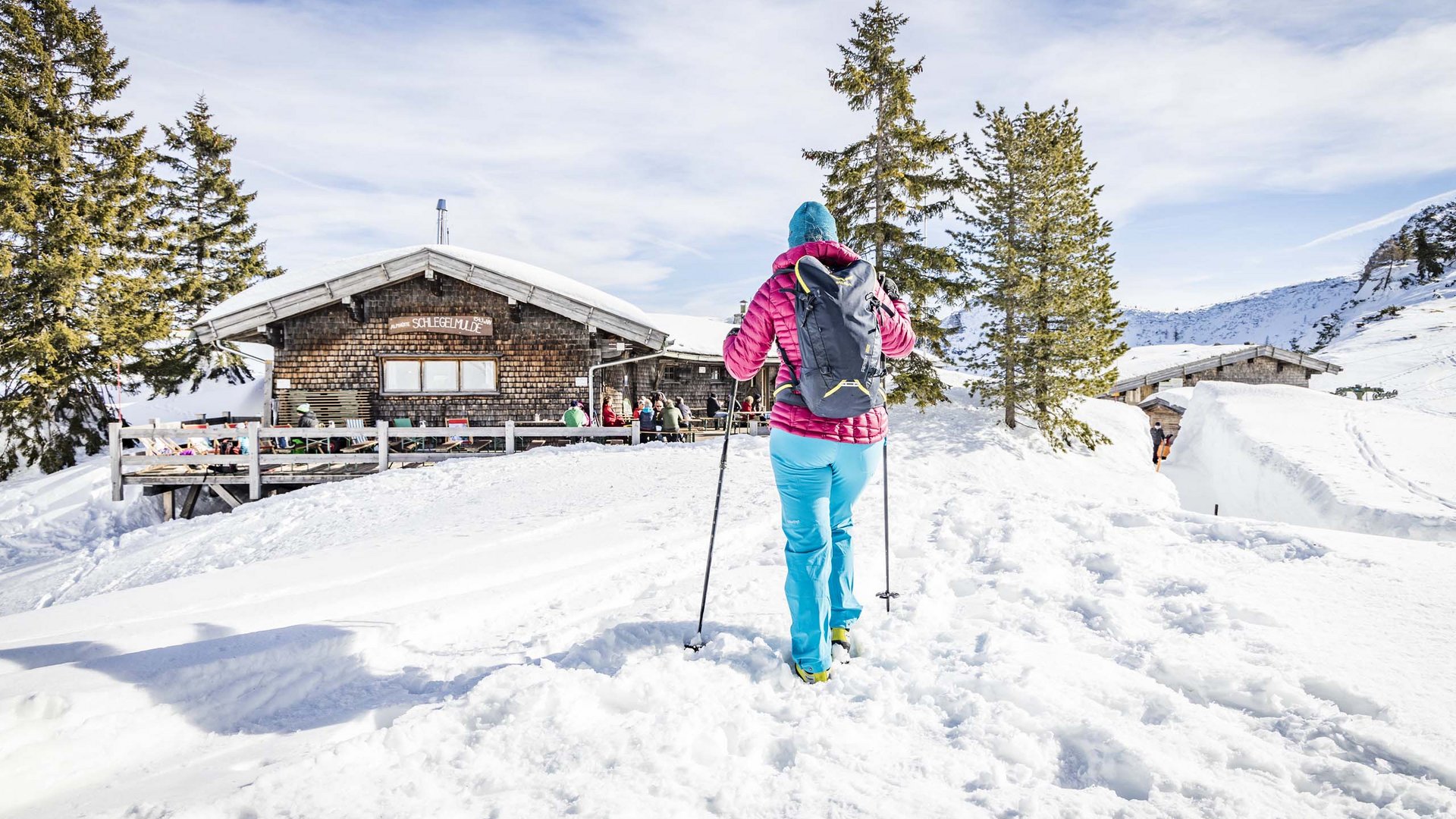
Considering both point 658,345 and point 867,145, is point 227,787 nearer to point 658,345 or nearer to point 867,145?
point 658,345

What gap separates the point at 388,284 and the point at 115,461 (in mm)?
6529

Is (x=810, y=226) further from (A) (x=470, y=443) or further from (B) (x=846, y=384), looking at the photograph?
(A) (x=470, y=443)

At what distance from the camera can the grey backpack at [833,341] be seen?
2803mm

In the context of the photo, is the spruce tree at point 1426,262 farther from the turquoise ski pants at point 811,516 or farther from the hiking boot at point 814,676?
the hiking boot at point 814,676

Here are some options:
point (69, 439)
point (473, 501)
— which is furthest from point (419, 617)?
point (69, 439)

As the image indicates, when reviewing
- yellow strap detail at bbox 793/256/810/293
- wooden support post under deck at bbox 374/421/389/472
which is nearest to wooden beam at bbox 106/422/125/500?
wooden support post under deck at bbox 374/421/389/472

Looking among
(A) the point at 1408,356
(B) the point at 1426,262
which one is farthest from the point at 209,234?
(B) the point at 1426,262

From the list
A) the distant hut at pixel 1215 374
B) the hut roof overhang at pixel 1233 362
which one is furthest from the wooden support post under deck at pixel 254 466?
the hut roof overhang at pixel 1233 362

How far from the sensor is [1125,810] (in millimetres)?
1878

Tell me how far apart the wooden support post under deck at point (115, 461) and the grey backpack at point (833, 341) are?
15.3 meters

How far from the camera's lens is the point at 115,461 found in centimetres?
1276

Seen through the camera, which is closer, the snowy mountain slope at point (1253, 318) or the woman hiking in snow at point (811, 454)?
the woman hiking in snow at point (811, 454)

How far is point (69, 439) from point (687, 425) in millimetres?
18572

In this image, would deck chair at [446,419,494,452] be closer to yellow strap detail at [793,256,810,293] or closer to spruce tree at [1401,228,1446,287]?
yellow strap detail at [793,256,810,293]
